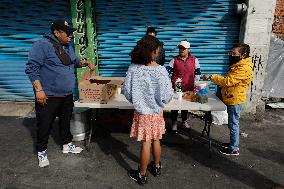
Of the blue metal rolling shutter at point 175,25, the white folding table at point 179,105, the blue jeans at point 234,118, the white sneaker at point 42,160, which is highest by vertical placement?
the blue metal rolling shutter at point 175,25

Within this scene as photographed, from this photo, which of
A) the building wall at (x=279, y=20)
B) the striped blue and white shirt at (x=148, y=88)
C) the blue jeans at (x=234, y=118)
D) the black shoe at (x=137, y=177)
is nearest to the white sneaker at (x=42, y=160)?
the black shoe at (x=137, y=177)

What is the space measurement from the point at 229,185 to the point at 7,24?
260 inches

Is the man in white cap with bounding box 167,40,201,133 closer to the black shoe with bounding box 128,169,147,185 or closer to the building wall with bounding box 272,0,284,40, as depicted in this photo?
the black shoe with bounding box 128,169,147,185

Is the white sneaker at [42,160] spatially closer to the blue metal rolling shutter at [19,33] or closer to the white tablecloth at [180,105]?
the white tablecloth at [180,105]

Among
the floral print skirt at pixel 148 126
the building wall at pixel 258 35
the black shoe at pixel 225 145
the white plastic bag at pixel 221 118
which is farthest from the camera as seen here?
the white plastic bag at pixel 221 118

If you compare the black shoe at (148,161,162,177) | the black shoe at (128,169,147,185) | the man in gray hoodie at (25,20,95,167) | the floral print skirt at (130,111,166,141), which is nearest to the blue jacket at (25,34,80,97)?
the man in gray hoodie at (25,20,95,167)

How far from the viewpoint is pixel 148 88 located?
3.89 meters

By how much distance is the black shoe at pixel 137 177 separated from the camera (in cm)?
435

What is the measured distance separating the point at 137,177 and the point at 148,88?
1498 millimetres

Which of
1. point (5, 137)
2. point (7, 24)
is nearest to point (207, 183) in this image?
point (5, 137)

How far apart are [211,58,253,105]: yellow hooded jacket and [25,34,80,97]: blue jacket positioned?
2446mm

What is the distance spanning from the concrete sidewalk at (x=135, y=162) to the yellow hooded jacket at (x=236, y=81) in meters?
1.14

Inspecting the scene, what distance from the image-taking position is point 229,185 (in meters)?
4.38

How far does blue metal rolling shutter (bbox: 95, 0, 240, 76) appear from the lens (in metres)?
6.76
